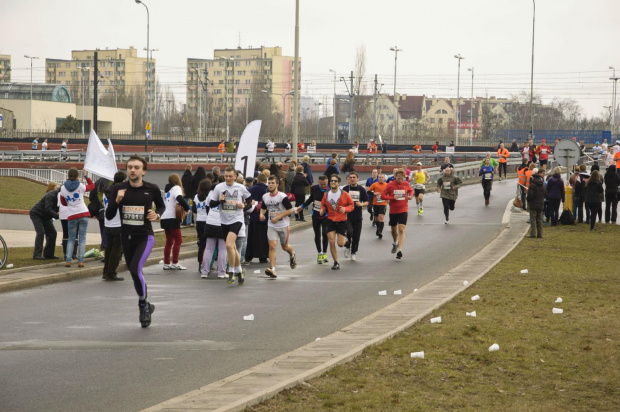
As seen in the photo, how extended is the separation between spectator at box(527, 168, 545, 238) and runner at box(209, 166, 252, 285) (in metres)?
10.9

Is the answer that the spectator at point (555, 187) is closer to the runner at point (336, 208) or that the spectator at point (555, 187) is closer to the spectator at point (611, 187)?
the spectator at point (611, 187)

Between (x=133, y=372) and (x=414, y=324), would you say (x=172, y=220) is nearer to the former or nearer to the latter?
(x=414, y=324)

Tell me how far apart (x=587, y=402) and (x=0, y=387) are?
4635mm

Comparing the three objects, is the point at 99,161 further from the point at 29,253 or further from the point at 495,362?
the point at 495,362

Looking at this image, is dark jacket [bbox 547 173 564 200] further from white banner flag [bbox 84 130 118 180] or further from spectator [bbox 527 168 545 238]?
white banner flag [bbox 84 130 118 180]

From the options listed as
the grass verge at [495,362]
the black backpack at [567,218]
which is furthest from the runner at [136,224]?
the black backpack at [567,218]

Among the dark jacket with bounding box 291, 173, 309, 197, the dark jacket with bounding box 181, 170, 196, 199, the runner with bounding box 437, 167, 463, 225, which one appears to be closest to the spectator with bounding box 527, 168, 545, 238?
the runner with bounding box 437, 167, 463, 225

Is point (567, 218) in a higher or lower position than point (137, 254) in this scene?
lower

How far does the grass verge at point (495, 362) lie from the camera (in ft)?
21.0

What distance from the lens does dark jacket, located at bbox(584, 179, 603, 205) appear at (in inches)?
1011

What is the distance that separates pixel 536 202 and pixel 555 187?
9.96 feet

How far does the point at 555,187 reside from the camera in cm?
2561

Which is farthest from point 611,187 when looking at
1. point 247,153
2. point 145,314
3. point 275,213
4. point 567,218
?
point 145,314

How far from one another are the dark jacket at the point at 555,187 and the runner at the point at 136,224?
691 inches
